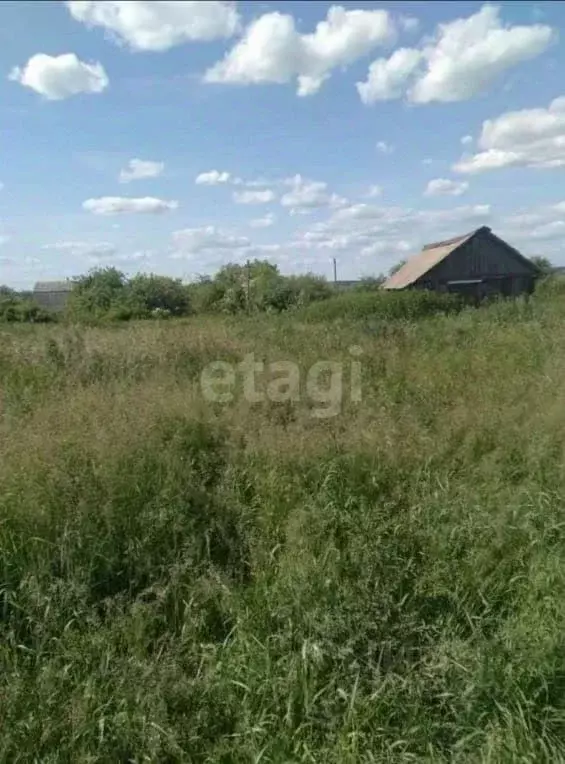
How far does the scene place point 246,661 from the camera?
216 centimetres

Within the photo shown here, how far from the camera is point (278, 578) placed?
256 cm

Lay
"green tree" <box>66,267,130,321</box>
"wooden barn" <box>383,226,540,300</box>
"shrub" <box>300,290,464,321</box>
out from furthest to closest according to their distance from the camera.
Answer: "wooden barn" <box>383,226,540,300</box>, "green tree" <box>66,267,130,321</box>, "shrub" <box>300,290,464,321</box>

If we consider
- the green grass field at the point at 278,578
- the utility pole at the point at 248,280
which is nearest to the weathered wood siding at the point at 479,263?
the utility pole at the point at 248,280

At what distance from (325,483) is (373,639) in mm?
1143

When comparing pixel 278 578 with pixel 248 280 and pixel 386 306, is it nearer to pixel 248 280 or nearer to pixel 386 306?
pixel 386 306

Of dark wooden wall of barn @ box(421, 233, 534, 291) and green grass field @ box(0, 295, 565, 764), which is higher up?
dark wooden wall of barn @ box(421, 233, 534, 291)

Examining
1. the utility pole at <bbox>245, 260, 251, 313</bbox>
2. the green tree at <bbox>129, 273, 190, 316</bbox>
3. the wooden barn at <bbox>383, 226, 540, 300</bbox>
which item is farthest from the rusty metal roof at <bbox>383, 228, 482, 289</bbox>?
the green tree at <bbox>129, 273, 190, 316</bbox>

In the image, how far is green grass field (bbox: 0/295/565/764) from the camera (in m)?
1.91

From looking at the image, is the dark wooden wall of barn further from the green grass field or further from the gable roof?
the green grass field

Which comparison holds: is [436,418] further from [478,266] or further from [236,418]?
[478,266]

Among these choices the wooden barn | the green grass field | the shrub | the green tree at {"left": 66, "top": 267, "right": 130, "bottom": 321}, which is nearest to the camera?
the green grass field

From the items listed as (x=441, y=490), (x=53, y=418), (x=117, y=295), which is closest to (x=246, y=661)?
(x=441, y=490)

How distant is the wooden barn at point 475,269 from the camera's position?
22031mm

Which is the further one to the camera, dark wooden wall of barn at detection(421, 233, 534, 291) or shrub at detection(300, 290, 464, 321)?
dark wooden wall of barn at detection(421, 233, 534, 291)
